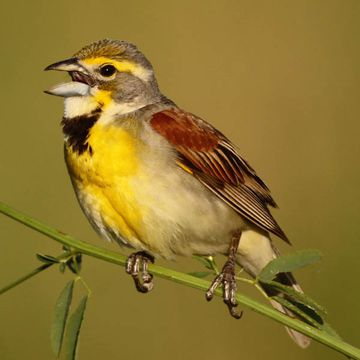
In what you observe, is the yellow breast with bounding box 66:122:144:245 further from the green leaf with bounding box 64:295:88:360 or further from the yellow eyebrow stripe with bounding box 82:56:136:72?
the green leaf with bounding box 64:295:88:360

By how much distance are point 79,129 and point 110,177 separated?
269mm

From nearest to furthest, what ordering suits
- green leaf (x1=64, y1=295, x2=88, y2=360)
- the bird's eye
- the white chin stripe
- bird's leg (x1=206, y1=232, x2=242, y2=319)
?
green leaf (x1=64, y1=295, x2=88, y2=360)
bird's leg (x1=206, y1=232, x2=242, y2=319)
the white chin stripe
the bird's eye

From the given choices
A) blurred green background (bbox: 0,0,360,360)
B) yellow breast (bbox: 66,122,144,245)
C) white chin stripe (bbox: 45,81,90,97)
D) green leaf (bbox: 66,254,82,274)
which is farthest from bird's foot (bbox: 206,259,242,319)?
blurred green background (bbox: 0,0,360,360)

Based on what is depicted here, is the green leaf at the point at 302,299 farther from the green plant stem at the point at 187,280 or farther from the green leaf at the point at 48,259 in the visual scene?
the green leaf at the point at 48,259

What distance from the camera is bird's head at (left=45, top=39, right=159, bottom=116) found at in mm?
3584

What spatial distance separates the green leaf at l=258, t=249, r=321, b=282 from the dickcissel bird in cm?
56

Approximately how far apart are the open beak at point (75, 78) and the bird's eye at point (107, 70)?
0.23ft

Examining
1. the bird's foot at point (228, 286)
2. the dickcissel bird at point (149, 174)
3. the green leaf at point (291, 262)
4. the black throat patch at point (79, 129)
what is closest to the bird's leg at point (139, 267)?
the dickcissel bird at point (149, 174)

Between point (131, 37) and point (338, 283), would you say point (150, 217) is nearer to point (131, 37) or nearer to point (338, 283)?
point (338, 283)

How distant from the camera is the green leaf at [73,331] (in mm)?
2570

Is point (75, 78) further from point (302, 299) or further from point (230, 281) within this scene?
point (302, 299)

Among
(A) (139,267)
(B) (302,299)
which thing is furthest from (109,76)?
(B) (302,299)

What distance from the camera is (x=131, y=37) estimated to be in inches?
237

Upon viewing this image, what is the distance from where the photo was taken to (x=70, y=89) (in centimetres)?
353
